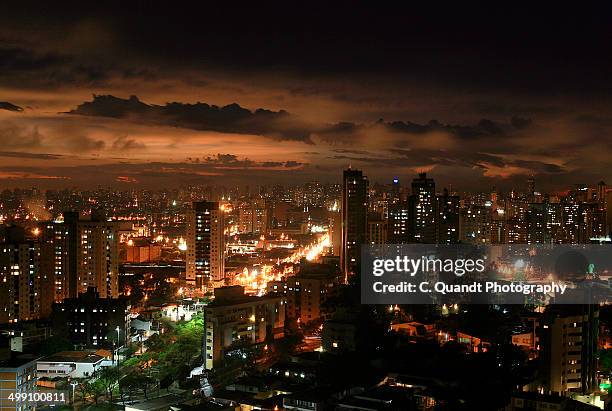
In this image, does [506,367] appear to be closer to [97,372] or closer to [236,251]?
[97,372]

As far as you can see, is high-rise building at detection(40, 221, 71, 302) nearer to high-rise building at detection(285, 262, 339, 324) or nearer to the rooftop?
the rooftop

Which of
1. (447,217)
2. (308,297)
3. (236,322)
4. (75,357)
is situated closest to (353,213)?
(447,217)

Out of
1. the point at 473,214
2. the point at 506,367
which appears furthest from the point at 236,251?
the point at 506,367

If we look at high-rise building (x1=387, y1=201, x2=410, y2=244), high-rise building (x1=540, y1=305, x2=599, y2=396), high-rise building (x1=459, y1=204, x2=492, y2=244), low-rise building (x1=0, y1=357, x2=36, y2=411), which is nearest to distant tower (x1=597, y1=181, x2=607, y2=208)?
high-rise building (x1=459, y1=204, x2=492, y2=244)

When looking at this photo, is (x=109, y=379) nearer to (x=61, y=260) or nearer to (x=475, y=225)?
(x=61, y=260)

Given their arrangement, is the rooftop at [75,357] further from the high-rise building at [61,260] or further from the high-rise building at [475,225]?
the high-rise building at [475,225]

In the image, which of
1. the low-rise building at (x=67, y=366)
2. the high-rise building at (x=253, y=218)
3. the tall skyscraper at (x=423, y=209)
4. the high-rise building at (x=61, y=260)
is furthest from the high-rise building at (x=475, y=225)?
the low-rise building at (x=67, y=366)
